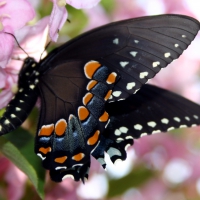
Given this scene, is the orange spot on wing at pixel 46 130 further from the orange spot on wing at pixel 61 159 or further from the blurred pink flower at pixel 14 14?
the blurred pink flower at pixel 14 14

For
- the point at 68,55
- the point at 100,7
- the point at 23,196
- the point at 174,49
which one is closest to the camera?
the point at 174,49

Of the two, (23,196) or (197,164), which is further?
(197,164)

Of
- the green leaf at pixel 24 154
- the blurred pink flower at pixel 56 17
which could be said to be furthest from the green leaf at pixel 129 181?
the blurred pink flower at pixel 56 17

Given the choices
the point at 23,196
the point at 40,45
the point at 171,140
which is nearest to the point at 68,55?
the point at 40,45

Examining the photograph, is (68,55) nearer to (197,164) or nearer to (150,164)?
(150,164)

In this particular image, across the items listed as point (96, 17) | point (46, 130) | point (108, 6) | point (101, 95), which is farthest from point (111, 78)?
point (108, 6)

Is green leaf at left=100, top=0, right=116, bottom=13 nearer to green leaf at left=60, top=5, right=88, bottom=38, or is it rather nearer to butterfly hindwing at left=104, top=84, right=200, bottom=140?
green leaf at left=60, top=5, right=88, bottom=38

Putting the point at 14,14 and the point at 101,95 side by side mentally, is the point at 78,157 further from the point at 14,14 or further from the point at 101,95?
the point at 14,14
